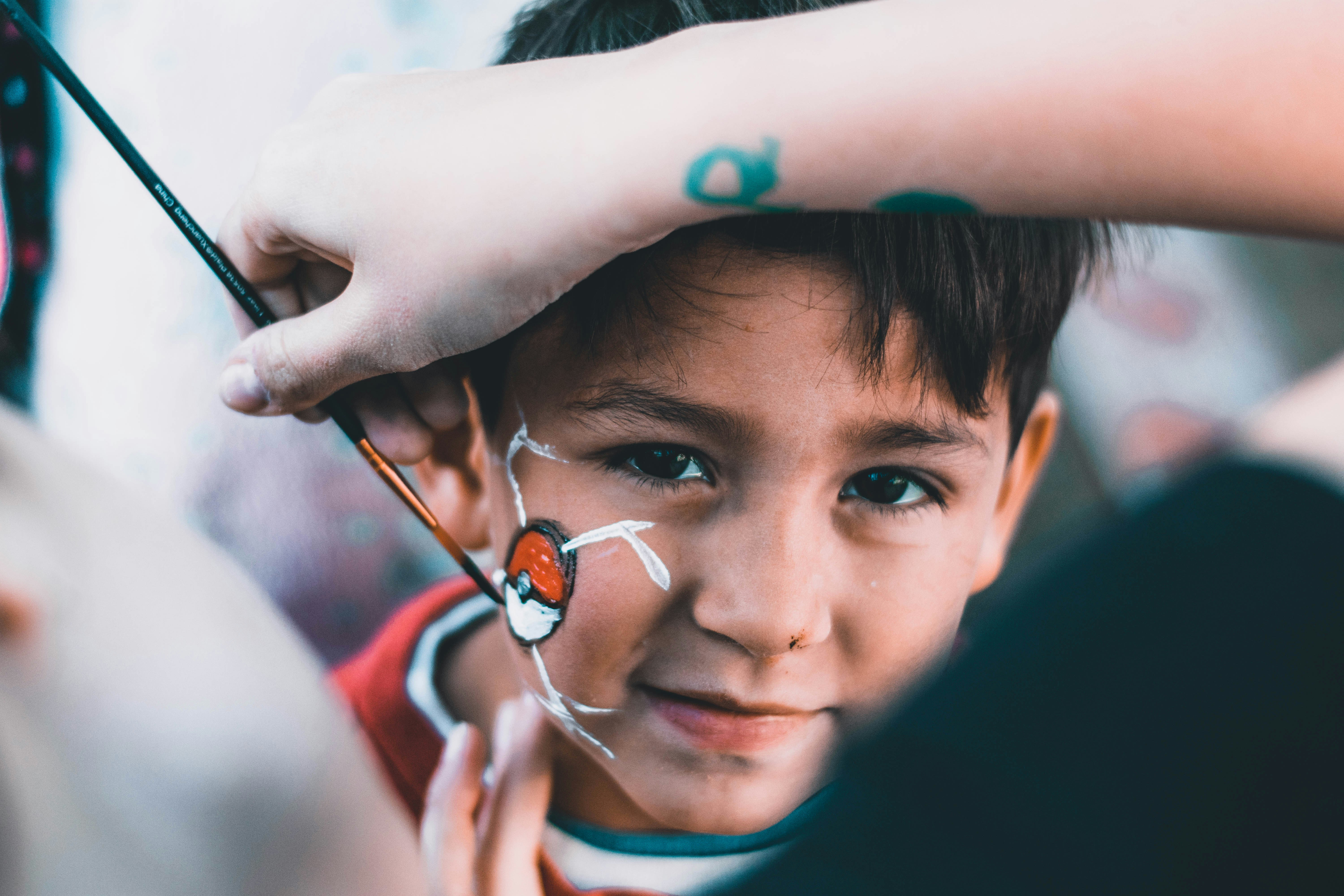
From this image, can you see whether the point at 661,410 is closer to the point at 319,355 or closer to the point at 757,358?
the point at 757,358

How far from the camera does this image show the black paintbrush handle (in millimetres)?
439

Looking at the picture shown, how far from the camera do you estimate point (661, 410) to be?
0.46 meters

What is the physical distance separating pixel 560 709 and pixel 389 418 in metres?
0.22

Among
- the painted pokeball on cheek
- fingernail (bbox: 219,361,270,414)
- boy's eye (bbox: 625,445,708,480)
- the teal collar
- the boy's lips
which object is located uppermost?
fingernail (bbox: 219,361,270,414)

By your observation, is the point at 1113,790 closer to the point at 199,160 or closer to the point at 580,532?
the point at 580,532

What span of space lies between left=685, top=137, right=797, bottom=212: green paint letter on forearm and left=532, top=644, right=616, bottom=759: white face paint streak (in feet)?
1.05

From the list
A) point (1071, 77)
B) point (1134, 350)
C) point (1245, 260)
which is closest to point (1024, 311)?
point (1071, 77)

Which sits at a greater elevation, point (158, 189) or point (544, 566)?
point (158, 189)

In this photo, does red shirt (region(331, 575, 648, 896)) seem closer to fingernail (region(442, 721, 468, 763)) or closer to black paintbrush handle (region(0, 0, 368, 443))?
fingernail (region(442, 721, 468, 763))

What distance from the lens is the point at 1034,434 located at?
2.22 ft

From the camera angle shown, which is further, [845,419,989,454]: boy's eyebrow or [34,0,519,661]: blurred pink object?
[34,0,519,661]: blurred pink object

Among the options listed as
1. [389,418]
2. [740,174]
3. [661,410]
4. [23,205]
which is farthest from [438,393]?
[23,205]

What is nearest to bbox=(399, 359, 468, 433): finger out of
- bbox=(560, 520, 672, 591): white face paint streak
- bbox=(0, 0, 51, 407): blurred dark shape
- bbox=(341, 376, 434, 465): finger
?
bbox=(341, 376, 434, 465): finger

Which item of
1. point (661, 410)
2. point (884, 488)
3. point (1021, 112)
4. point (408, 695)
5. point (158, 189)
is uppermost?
point (158, 189)
